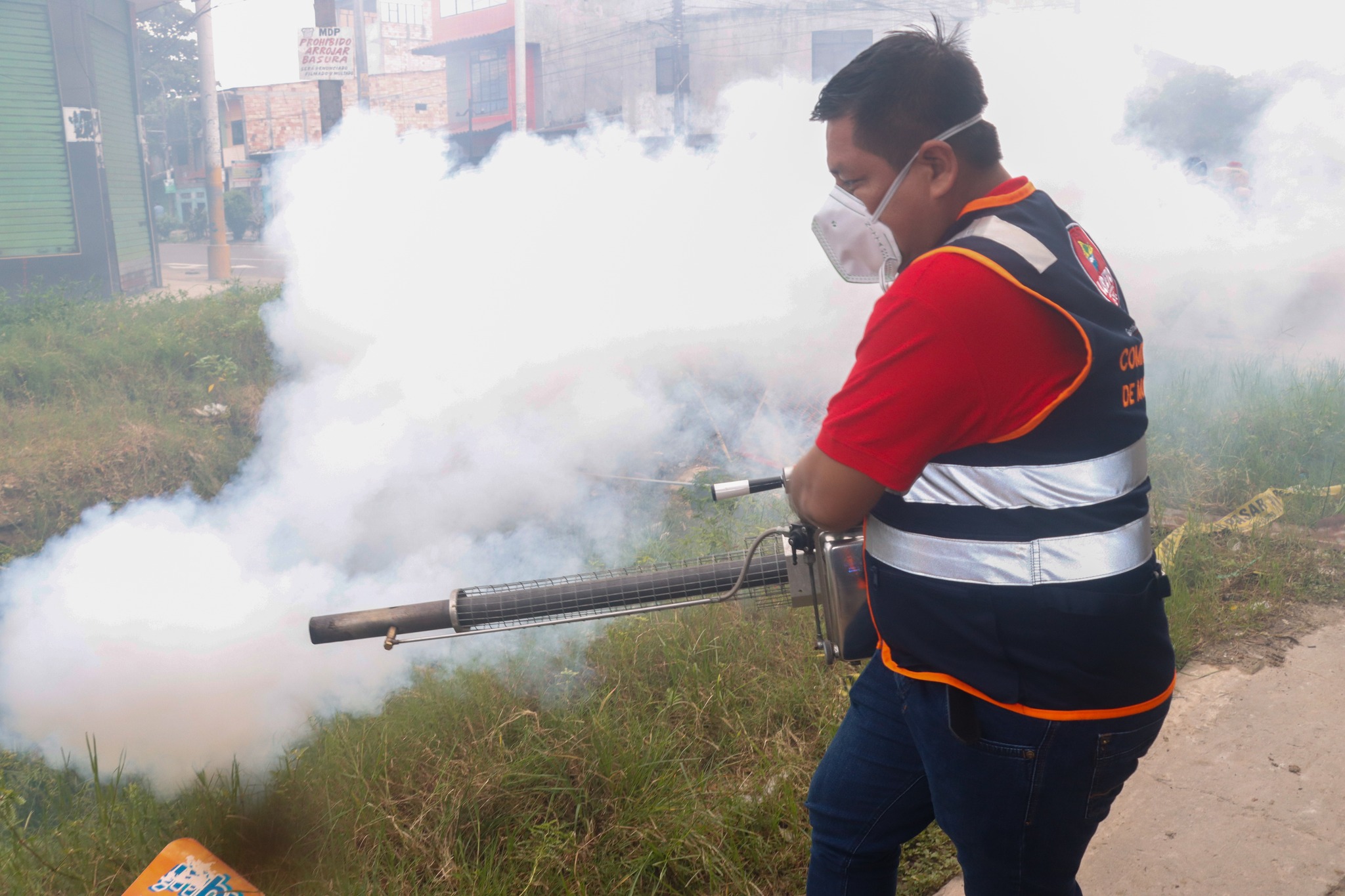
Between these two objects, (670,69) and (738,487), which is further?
(670,69)

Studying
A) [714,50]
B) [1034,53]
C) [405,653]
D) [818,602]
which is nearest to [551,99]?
[714,50]

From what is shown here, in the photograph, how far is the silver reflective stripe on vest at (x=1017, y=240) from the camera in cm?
120

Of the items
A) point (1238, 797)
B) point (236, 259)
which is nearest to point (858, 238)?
point (1238, 797)

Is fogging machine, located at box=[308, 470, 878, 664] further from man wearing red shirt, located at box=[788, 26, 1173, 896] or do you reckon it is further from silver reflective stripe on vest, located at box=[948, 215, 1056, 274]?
silver reflective stripe on vest, located at box=[948, 215, 1056, 274]

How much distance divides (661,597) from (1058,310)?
1.06 meters

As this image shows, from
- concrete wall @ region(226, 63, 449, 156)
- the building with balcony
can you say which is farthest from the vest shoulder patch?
concrete wall @ region(226, 63, 449, 156)

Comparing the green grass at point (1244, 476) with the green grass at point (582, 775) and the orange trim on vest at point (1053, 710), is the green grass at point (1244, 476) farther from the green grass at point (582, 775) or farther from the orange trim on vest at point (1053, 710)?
the orange trim on vest at point (1053, 710)

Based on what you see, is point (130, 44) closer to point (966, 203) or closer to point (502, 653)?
point (502, 653)

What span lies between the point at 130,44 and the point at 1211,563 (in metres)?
15.3

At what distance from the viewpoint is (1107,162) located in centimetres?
900

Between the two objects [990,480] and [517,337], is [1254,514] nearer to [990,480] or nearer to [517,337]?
[990,480]

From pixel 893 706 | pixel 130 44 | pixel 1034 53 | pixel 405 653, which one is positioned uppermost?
pixel 130 44

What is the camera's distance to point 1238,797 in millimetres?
2629

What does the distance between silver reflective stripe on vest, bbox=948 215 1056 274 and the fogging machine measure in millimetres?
679
